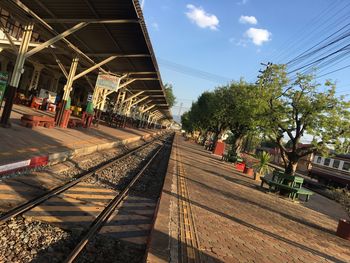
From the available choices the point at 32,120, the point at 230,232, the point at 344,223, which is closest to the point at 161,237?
the point at 230,232

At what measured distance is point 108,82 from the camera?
73.4 feet

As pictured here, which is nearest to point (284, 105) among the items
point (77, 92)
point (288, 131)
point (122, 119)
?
point (288, 131)

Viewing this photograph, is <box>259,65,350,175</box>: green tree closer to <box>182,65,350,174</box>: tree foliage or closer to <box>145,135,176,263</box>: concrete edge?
<box>182,65,350,174</box>: tree foliage

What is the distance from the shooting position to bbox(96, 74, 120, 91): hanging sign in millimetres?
22016

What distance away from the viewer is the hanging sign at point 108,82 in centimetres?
2202

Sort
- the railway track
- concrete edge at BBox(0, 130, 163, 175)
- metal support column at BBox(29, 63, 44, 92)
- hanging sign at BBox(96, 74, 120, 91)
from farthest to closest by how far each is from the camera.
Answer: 1. metal support column at BBox(29, 63, 44, 92)
2. hanging sign at BBox(96, 74, 120, 91)
3. concrete edge at BBox(0, 130, 163, 175)
4. the railway track

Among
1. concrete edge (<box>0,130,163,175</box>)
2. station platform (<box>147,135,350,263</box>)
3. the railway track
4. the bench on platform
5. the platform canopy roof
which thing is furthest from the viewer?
the bench on platform

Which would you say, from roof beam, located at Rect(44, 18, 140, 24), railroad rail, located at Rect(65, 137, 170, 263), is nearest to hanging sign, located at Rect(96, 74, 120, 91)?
roof beam, located at Rect(44, 18, 140, 24)

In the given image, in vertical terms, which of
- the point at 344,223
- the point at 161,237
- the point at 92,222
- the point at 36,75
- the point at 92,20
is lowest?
the point at 92,222

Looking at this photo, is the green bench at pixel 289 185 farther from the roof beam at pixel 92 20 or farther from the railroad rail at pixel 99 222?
the roof beam at pixel 92 20

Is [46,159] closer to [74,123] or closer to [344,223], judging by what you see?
[344,223]

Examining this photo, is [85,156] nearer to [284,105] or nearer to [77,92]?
[284,105]

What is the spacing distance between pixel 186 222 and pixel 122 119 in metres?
30.9

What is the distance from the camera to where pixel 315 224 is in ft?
37.6
